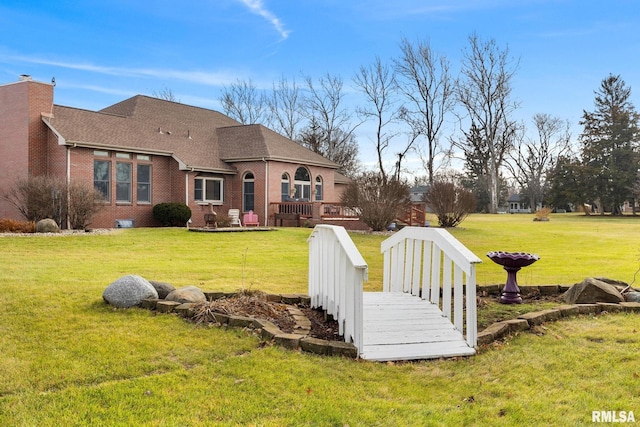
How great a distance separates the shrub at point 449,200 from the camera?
25.0m

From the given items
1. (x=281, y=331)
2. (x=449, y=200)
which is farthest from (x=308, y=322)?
(x=449, y=200)

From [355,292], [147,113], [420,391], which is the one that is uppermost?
[147,113]

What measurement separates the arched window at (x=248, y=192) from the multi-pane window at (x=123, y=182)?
19.9 feet

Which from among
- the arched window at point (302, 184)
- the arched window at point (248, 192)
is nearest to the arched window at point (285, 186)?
the arched window at point (302, 184)

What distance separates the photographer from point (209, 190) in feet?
82.0

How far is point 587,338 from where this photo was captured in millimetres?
5309

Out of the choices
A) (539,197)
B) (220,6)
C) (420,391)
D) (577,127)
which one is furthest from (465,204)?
(539,197)

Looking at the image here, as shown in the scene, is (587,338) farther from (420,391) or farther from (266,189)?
(266,189)

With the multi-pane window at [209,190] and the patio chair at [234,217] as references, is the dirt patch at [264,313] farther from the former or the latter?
the multi-pane window at [209,190]

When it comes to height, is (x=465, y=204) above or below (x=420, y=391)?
above

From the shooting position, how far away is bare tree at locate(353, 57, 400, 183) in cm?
4262

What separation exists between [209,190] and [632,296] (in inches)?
809

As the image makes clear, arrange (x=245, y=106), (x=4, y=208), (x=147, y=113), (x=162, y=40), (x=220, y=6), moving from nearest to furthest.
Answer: (x=220, y=6) < (x=4, y=208) < (x=162, y=40) < (x=147, y=113) < (x=245, y=106)

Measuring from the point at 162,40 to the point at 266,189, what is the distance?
342 inches
